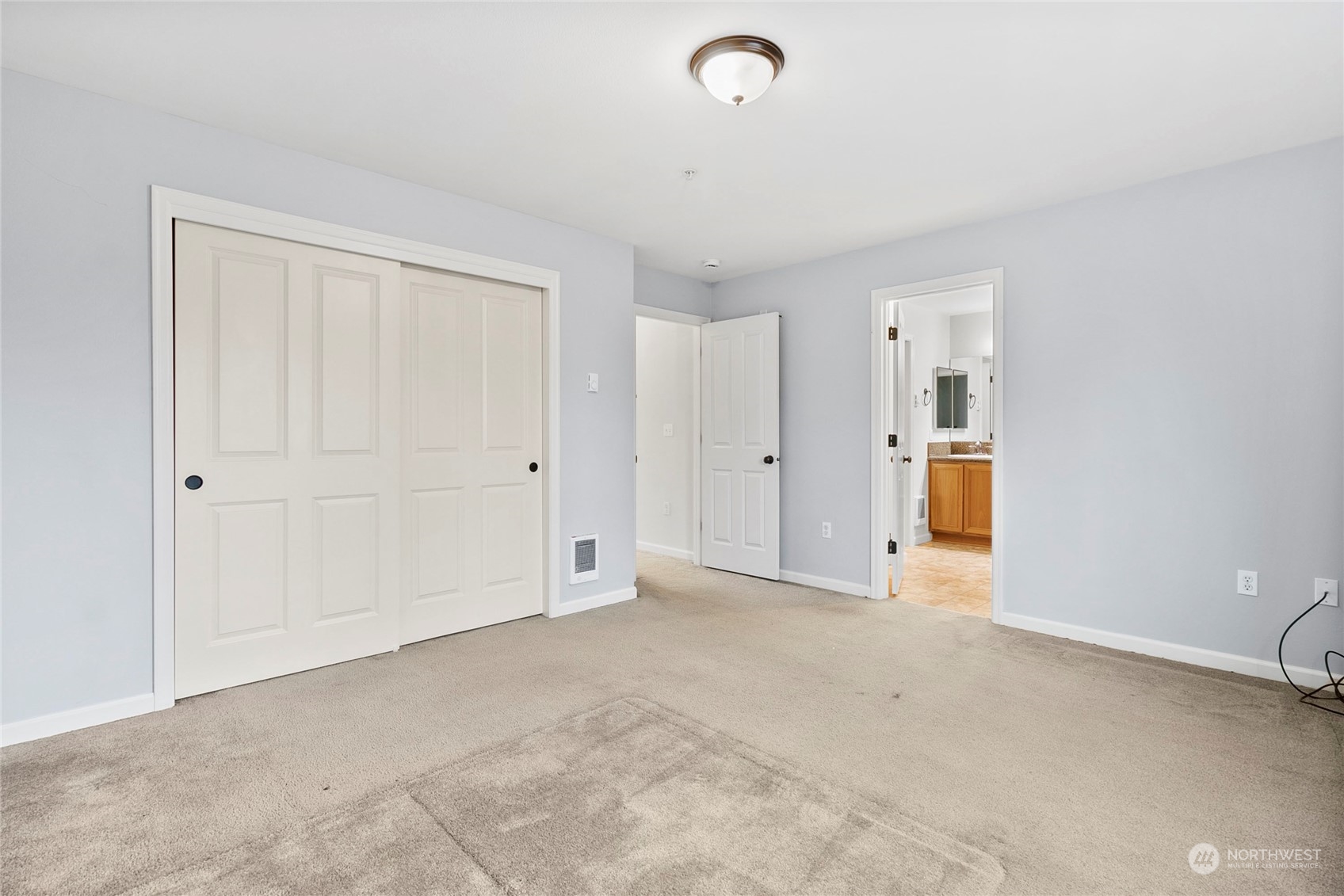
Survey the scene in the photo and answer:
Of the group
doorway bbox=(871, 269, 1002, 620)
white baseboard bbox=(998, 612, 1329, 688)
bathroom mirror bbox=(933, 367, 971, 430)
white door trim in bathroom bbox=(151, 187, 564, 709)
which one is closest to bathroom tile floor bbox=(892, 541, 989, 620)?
doorway bbox=(871, 269, 1002, 620)

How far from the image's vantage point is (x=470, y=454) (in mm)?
3613

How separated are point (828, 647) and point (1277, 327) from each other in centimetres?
250

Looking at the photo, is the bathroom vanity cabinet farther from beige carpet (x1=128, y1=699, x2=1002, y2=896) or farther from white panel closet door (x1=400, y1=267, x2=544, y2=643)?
beige carpet (x1=128, y1=699, x2=1002, y2=896)

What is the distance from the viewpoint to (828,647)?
335 cm

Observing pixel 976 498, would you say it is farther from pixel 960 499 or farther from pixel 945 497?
pixel 945 497

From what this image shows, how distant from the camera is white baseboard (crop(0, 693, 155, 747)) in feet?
7.45

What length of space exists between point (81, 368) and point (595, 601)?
2.74 meters

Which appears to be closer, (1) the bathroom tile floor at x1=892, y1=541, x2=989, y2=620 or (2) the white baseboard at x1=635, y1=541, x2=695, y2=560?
(1) the bathroom tile floor at x1=892, y1=541, x2=989, y2=620

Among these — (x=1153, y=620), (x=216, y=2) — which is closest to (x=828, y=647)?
(x=1153, y=620)

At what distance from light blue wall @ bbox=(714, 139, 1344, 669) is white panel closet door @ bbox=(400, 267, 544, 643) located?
2.57 metres

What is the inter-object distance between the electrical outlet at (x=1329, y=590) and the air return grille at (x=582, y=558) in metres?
3.54

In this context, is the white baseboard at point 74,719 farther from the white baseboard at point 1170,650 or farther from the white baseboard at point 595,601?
the white baseboard at point 1170,650

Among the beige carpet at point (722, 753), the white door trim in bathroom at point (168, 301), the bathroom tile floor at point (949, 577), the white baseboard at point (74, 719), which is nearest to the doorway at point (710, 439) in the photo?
the bathroom tile floor at point (949, 577)
